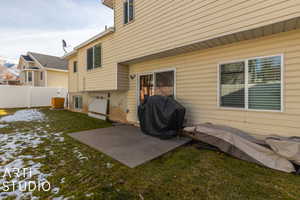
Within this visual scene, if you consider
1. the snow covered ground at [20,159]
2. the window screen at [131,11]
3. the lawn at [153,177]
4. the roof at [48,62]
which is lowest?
the lawn at [153,177]

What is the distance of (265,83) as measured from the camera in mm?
3107

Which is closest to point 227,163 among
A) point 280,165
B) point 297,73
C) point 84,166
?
point 280,165

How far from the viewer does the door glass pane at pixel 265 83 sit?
117 inches

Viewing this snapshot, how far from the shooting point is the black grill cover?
389 cm

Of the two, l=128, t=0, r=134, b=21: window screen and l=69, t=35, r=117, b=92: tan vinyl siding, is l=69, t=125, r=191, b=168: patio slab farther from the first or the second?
l=128, t=0, r=134, b=21: window screen

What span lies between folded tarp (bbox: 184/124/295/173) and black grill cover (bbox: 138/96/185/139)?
0.82 meters

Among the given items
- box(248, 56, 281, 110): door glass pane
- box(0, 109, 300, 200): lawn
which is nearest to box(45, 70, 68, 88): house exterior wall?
box(0, 109, 300, 200): lawn

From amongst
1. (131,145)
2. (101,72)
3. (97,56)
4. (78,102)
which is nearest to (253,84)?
(131,145)

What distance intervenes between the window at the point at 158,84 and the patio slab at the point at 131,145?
171cm

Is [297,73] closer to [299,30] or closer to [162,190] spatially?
[299,30]

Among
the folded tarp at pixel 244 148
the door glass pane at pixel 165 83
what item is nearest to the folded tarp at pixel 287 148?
the folded tarp at pixel 244 148

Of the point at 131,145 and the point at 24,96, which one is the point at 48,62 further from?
the point at 131,145

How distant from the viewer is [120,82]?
233 inches

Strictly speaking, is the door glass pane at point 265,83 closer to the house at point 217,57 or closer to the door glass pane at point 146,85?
the house at point 217,57
